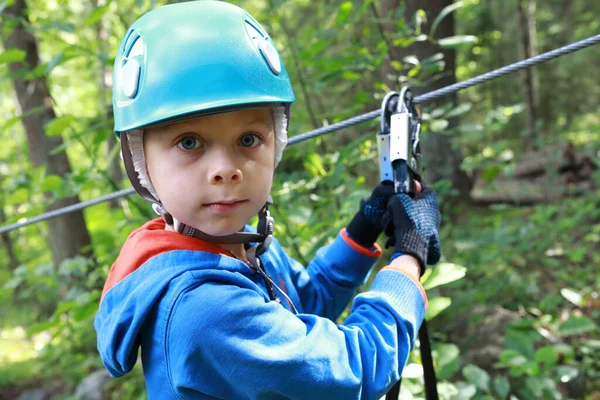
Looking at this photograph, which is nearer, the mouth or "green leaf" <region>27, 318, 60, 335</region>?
the mouth

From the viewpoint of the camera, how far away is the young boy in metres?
1.05

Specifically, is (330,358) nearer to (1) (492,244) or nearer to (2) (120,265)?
(2) (120,265)

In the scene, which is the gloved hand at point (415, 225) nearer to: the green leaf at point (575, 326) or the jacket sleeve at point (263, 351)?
the jacket sleeve at point (263, 351)

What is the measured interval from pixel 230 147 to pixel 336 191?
49.1 inches

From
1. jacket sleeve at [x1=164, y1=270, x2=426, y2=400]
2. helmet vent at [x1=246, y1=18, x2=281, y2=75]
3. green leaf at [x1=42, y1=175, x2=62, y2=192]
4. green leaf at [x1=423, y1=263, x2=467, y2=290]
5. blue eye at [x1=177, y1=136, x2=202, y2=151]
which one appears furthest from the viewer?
green leaf at [x1=42, y1=175, x2=62, y2=192]

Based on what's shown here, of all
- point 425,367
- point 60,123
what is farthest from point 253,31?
point 60,123

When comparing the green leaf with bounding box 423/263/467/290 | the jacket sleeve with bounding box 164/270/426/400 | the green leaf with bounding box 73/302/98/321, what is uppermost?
the jacket sleeve with bounding box 164/270/426/400

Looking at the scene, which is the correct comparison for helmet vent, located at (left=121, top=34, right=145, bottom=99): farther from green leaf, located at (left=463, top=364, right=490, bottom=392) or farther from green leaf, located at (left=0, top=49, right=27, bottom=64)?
green leaf, located at (left=463, top=364, right=490, bottom=392)

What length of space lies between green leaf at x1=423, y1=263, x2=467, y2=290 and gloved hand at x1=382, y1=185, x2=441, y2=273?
3 centimetres

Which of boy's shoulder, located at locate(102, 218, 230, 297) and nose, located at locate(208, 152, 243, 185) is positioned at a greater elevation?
nose, located at locate(208, 152, 243, 185)

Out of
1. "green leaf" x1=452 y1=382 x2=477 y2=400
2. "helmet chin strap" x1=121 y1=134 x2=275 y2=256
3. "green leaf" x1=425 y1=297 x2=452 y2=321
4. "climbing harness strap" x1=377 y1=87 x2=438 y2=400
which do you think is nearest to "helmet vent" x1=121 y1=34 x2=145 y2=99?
"helmet chin strap" x1=121 y1=134 x2=275 y2=256

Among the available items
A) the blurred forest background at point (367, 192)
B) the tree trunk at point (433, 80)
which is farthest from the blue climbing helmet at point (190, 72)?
the tree trunk at point (433, 80)

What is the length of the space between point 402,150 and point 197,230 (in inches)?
23.7

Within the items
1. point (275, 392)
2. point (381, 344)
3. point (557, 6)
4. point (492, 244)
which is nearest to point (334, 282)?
point (381, 344)
